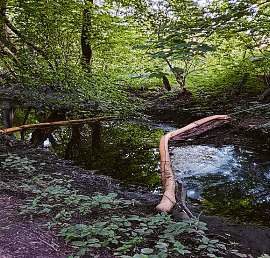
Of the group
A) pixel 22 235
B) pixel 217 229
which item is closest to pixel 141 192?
pixel 217 229

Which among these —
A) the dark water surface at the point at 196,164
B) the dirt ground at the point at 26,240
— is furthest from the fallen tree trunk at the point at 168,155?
the dirt ground at the point at 26,240

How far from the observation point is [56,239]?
2.98 meters

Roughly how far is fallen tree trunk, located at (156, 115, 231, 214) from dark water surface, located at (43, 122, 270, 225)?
352mm

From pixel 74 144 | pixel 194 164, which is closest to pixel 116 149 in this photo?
pixel 74 144

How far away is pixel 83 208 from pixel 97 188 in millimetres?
1170

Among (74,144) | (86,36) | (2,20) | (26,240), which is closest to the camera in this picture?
(26,240)

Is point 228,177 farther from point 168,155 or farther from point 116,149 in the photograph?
point 116,149

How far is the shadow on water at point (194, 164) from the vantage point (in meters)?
4.77

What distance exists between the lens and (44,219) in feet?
11.1

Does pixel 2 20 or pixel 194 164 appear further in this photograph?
pixel 2 20

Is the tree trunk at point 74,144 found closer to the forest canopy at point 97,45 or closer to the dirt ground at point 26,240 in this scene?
the forest canopy at point 97,45

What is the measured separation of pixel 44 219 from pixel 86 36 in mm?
9792

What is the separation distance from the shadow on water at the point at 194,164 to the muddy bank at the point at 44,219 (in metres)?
0.39

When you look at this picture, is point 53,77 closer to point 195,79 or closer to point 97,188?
point 97,188
